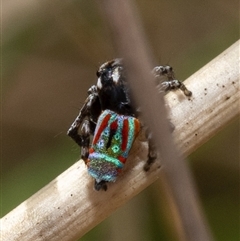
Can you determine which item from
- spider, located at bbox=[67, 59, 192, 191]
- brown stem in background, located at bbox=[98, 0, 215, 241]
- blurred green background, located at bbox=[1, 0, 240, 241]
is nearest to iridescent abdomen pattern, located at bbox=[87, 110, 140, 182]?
spider, located at bbox=[67, 59, 192, 191]

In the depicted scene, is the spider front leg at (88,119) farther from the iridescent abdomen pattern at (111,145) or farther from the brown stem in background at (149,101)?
the brown stem in background at (149,101)

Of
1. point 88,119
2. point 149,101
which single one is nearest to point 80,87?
point 88,119

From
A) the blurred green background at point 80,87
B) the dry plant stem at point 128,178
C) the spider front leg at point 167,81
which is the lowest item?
the dry plant stem at point 128,178

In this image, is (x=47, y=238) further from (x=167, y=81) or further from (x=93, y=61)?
(x=93, y=61)

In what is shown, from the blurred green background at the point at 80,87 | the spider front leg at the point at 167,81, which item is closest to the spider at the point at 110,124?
the spider front leg at the point at 167,81

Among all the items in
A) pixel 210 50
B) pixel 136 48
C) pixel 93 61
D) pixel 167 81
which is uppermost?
pixel 93 61

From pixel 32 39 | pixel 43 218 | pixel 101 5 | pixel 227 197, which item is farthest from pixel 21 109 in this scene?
pixel 101 5
